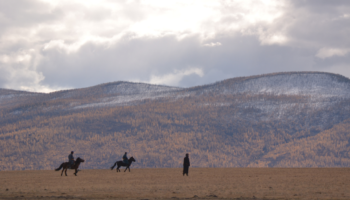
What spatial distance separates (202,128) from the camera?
144 metres

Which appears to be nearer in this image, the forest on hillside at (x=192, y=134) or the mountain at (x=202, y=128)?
the forest on hillside at (x=192, y=134)

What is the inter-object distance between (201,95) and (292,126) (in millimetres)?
43295

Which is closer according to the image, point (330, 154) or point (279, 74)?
point (330, 154)

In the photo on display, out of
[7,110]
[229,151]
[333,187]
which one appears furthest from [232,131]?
[333,187]

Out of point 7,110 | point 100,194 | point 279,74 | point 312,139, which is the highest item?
point 279,74

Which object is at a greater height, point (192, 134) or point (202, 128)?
point (202, 128)

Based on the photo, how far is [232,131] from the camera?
141625 millimetres

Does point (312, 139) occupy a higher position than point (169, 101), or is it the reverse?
point (169, 101)

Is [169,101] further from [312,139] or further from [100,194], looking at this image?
[100,194]

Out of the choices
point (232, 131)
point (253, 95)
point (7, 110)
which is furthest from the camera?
point (7, 110)

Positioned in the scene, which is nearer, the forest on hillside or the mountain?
the forest on hillside

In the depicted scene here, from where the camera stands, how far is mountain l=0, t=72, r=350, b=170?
124625mm

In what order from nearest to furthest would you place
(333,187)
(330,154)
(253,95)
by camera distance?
(333,187)
(330,154)
(253,95)

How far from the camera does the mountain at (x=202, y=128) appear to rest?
125m
